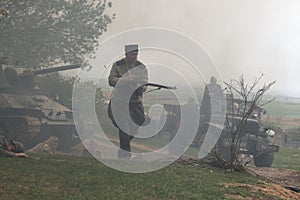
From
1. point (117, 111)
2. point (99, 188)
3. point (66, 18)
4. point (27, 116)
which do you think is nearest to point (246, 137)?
point (27, 116)

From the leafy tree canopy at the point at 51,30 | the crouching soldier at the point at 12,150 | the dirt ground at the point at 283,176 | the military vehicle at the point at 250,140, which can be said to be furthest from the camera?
the leafy tree canopy at the point at 51,30

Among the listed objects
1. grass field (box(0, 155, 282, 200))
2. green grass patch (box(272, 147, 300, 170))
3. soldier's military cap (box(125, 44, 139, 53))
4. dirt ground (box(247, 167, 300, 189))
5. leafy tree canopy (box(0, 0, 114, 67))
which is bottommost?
green grass patch (box(272, 147, 300, 170))

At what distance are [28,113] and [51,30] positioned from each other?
9.89 metres

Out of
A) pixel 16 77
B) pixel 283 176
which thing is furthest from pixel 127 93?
pixel 16 77

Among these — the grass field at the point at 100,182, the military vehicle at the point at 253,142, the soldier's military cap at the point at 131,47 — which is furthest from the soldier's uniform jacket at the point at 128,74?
the military vehicle at the point at 253,142

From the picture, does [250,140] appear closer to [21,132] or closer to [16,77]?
[21,132]

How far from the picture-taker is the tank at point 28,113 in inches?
540

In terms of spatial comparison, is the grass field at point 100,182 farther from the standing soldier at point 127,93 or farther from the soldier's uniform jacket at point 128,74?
the soldier's uniform jacket at point 128,74

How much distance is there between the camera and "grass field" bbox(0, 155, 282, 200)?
5348mm

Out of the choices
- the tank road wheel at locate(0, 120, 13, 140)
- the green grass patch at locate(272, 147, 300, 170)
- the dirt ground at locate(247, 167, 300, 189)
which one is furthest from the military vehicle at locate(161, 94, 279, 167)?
the tank road wheel at locate(0, 120, 13, 140)

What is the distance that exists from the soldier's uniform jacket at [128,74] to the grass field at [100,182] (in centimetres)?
108

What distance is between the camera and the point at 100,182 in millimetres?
5938

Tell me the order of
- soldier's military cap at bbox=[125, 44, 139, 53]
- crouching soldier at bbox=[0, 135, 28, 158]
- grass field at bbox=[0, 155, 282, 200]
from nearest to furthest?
grass field at bbox=[0, 155, 282, 200] → soldier's military cap at bbox=[125, 44, 139, 53] → crouching soldier at bbox=[0, 135, 28, 158]

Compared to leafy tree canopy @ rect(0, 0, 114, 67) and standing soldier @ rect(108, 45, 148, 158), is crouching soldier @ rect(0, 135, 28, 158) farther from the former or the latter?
leafy tree canopy @ rect(0, 0, 114, 67)
